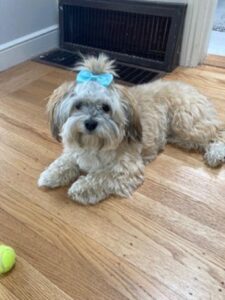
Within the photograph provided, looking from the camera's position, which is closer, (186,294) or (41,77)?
(186,294)

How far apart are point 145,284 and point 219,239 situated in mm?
339

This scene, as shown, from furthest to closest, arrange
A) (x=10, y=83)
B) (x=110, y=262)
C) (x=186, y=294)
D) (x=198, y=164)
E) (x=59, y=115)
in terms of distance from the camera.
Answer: (x=10, y=83), (x=198, y=164), (x=59, y=115), (x=110, y=262), (x=186, y=294)

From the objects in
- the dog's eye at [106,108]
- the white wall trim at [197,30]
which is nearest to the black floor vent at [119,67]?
the white wall trim at [197,30]

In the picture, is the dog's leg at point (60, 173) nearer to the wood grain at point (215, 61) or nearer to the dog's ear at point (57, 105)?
the dog's ear at point (57, 105)

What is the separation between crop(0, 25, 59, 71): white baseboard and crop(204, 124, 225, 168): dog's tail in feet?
5.53

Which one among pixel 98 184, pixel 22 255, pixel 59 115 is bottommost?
pixel 22 255

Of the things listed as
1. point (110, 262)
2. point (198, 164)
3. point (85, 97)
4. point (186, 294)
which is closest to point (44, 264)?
point (110, 262)

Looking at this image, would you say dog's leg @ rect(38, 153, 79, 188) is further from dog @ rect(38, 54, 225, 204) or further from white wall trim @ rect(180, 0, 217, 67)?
white wall trim @ rect(180, 0, 217, 67)

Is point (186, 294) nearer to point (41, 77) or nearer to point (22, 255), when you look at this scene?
point (22, 255)

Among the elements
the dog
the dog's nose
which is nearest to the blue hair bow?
the dog

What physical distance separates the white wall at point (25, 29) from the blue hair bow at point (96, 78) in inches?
60.9

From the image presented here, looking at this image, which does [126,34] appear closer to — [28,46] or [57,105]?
[28,46]

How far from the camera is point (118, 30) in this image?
250cm

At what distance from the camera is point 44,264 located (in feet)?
A: 3.76
